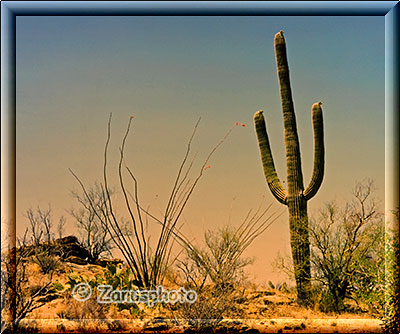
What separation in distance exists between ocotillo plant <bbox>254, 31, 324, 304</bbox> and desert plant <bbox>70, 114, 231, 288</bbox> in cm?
78

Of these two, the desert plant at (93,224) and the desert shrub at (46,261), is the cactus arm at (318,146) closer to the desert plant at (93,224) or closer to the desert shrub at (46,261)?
the desert plant at (93,224)

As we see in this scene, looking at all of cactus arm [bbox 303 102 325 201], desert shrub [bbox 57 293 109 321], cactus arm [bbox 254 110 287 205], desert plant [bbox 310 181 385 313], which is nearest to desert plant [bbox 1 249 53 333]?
desert shrub [bbox 57 293 109 321]

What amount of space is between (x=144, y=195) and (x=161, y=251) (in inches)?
29.1

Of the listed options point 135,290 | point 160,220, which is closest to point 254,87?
point 160,220

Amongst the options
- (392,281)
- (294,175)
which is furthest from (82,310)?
(392,281)

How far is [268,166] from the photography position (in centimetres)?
920

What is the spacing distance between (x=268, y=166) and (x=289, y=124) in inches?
23.7

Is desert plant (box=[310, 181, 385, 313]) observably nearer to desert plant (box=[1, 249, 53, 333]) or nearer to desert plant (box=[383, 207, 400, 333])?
desert plant (box=[383, 207, 400, 333])

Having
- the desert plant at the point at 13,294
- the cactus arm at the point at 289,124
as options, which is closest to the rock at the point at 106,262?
the desert plant at the point at 13,294

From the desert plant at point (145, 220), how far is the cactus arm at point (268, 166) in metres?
0.45

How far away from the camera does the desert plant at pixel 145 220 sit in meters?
8.95

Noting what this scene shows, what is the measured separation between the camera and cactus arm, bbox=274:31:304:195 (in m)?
9.13

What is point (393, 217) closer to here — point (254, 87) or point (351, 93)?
point (351, 93)

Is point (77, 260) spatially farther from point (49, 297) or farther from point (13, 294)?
point (13, 294)
